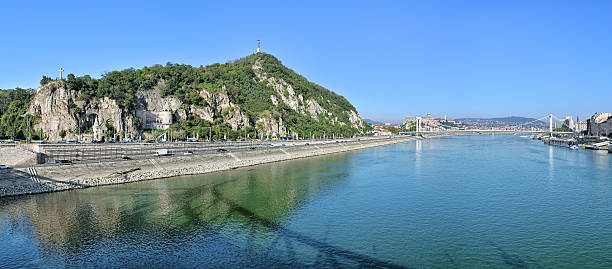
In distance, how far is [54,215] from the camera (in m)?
21.1

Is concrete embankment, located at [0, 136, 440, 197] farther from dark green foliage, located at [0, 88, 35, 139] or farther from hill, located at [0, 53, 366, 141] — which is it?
dark green foliage, located at [0, 88, 35, 139]

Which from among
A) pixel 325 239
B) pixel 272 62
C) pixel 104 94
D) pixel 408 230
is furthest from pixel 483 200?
pixel 272 62

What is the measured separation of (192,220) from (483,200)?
68.1 ft

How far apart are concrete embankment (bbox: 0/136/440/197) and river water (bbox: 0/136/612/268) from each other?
148cm

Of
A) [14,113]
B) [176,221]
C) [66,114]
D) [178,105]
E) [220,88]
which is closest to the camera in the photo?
[176,221]

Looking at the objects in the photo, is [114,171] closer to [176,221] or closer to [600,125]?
[176,221]

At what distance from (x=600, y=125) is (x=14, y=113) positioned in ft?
441

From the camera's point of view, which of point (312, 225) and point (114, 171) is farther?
point (114, 171)

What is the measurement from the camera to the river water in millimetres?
15258

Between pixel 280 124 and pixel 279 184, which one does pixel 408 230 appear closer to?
pixel 279 184

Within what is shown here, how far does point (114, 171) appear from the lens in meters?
32.8

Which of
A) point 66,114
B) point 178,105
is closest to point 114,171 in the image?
point 66,114

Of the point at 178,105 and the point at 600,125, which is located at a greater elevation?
the point at 178,105

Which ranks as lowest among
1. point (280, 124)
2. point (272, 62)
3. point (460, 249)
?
point (460, 249)
